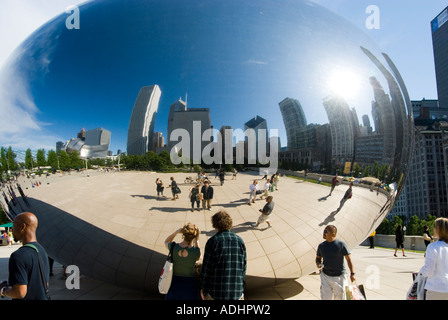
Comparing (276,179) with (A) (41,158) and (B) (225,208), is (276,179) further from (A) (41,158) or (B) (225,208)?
(A) (41,158)

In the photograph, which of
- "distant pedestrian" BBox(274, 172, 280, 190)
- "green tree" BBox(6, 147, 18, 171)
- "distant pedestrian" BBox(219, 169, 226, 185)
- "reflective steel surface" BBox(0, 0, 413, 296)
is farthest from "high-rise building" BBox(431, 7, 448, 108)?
"green tree" BBox(6, 147, 18, 171)

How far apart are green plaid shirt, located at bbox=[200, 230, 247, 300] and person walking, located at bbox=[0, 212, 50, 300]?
1.76 m

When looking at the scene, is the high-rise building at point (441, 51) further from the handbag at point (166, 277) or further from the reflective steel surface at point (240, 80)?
the handbag at point (166, 277)

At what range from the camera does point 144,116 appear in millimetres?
3373

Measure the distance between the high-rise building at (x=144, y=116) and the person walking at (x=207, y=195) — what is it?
3.29ft

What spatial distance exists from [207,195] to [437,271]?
3.27 m

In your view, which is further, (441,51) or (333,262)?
(441,51)

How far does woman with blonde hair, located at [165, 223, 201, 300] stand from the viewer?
2834 mm

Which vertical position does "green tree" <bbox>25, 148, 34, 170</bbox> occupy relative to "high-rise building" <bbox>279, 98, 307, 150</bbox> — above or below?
below

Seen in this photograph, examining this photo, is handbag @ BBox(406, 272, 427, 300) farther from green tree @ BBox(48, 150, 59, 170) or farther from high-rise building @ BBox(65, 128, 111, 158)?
green tree @ BBox(48, 150, 59, 170)

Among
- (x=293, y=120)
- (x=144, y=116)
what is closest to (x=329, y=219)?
(x=293, y=120)

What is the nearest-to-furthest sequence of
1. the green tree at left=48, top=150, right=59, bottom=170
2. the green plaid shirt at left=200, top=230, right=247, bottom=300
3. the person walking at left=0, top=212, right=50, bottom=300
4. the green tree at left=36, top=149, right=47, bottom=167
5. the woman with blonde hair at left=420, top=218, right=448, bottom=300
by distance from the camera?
the person walking at left=0, top=212, right=50, bottom=300 < the green plaid shirt at left=200, top=230, right=247, bottom=300 < the woman with blonde hair at left=420, top=218, right=448, bottom=300 < the green tree at left=48, top=150, right=59, bottom=170 < the green tree at left=36, top=149, right=47, bottom=167

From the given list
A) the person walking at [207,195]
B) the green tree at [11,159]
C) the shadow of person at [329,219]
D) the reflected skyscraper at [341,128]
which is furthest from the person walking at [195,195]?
the green tree at [11,159]
